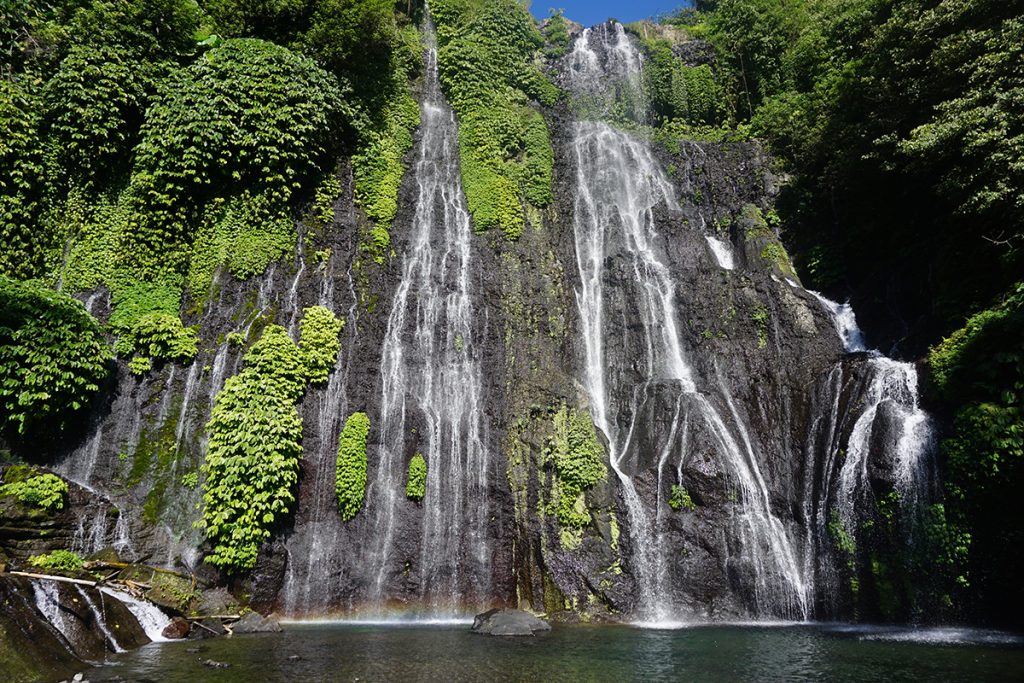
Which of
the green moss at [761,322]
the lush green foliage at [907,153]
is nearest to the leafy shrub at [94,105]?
the green moss at [761,322]

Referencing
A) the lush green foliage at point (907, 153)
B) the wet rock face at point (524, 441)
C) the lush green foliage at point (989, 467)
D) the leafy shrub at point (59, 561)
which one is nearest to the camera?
the leafy shrub at point (59, 561)

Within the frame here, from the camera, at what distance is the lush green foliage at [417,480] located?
48.3ft

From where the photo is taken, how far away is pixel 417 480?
1486cm

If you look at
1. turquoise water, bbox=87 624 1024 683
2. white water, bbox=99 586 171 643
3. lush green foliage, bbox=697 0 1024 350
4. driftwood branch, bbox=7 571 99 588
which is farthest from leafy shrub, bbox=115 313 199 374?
lush green foliage, bbox=697 0 1024 350

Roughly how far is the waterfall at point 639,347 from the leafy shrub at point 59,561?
1168 centimetres

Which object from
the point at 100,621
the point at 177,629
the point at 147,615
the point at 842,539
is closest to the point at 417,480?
the point at 177,629

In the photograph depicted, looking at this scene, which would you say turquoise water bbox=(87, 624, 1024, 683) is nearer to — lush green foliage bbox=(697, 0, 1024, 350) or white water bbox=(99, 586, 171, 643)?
white water bbox=(99, 586, 171, 643)

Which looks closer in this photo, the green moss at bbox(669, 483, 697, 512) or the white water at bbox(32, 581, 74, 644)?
the white water at bbox(32, 581, 74, 644)

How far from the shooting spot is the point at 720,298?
61.8 feet

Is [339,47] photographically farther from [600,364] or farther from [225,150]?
[600,364]

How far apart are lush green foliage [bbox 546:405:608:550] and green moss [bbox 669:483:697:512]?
1738 millimetres

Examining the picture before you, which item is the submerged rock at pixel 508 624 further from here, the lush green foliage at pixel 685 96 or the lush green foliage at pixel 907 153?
the lush green foliage at pixel 685 96

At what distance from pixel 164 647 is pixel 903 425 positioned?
15428 millimetres

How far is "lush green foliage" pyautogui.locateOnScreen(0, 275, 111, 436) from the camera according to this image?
12883 millimetres
